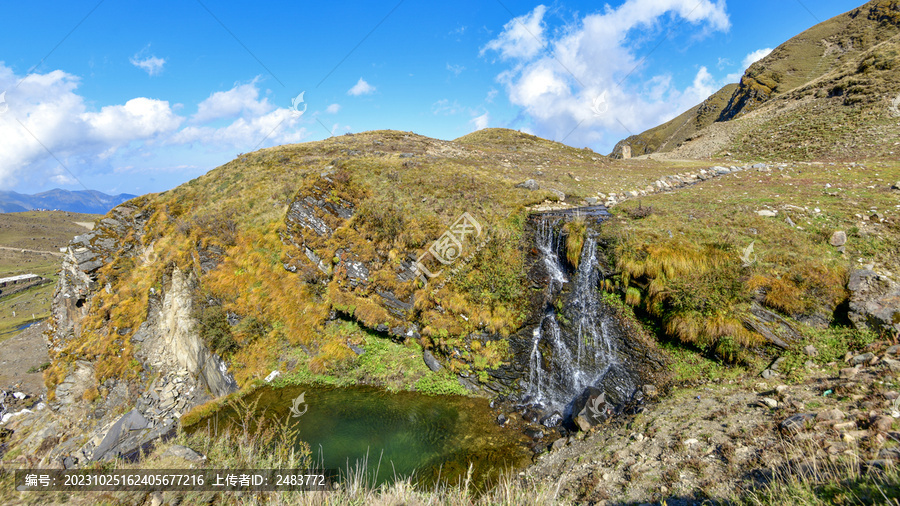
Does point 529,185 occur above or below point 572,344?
above

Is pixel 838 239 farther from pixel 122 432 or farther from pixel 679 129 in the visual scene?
pixel 679 129

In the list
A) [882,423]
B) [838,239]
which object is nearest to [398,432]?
[882,423]

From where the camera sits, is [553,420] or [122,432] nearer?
[553,420]

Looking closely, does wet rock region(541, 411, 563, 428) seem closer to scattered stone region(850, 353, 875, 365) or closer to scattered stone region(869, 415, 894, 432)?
scattered stone region(869, 415, 894, 432)

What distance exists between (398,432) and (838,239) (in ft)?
59.1

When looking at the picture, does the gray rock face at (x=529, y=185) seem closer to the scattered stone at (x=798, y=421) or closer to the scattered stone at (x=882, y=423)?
the scattered stone at (x=798, y=421)

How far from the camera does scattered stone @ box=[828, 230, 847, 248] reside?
463 inches

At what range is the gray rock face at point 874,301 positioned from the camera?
899 centimetres

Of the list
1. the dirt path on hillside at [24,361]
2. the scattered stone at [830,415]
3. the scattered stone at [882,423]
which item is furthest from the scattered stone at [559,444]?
the dirt path on hillside at [24,361]

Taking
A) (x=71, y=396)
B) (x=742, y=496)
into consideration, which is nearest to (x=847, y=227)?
(x=742, y=496)

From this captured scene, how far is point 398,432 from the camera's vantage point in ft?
38.5

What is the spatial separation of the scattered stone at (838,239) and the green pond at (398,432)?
13692 millimetres

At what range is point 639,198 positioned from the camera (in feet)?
65.9

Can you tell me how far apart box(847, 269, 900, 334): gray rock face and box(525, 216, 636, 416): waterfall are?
6.65m
